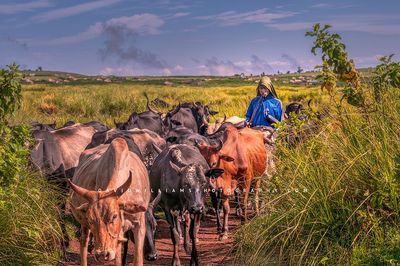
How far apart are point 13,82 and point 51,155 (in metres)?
4.66

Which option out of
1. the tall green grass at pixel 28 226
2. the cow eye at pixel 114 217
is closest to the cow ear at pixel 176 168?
the tall green grass at pixel 28 226

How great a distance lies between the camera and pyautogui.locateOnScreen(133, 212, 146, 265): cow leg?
720cm

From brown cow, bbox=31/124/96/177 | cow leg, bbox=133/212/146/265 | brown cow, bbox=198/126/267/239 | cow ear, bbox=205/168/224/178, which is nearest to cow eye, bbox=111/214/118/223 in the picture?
cow leg, bbox=133/212/146/265

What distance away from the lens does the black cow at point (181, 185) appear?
8758 millimetres

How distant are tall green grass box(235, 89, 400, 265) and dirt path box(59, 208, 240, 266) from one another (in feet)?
3.60

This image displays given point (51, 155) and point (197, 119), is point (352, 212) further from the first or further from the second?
point (197, 119)

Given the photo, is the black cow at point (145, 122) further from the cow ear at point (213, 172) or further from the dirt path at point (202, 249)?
the cow ear at point (213, 172)

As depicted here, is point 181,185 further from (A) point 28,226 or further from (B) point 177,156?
(A) point 28,226

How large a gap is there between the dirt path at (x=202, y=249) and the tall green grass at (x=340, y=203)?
3.60 ft

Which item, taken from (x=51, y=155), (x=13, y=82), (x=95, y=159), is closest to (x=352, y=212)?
(x=95, y=159)

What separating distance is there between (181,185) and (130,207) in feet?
7.70

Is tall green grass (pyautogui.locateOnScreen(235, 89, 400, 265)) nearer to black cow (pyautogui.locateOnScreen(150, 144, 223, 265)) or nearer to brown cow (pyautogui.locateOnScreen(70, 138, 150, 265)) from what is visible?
black cow (pyautogui.locateOnScreen(150, 144, 223, 265))

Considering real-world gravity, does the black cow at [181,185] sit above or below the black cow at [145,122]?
below

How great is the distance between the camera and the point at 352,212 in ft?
22.5
